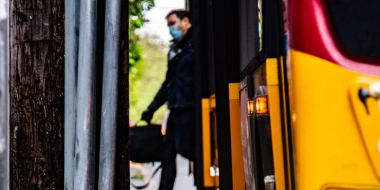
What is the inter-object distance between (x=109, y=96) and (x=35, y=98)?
26cm

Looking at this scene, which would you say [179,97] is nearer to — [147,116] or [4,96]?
[147,116]

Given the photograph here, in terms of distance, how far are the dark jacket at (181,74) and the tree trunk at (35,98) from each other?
3.88 m

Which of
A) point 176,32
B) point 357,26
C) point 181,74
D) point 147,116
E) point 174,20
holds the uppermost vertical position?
point 174,20

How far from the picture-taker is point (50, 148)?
9.59 feet

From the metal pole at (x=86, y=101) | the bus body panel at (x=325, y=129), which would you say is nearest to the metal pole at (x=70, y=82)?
the metal pole at (x=86, y=101)

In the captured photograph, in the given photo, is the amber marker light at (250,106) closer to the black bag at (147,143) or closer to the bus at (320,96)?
the bus at (320,96)

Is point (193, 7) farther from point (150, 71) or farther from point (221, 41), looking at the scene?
point (150, 71)

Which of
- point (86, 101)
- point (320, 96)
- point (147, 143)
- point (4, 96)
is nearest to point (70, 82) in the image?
point (86, 101)

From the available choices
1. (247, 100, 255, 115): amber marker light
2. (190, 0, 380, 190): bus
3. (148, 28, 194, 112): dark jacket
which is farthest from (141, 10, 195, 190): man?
(190, 0, 380, 190): bus

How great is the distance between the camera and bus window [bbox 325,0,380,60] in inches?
113

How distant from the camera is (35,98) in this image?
290 centimetres

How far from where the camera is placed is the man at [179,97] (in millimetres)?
6789

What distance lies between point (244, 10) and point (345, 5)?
144 cm

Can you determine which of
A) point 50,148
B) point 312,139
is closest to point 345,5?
point 312,139
